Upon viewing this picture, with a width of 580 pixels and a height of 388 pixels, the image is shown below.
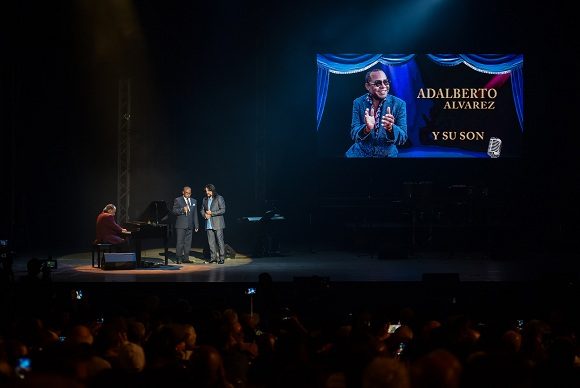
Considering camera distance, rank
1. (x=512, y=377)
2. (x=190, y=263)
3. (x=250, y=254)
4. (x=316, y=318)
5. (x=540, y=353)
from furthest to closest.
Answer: (x=250, y=254) → (x=190, y=263) → (x=316, y=318) → (x=540, y=353) → (x=512, y=377)

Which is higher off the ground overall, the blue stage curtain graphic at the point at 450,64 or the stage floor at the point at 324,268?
the blue stage curtain graphic at the point at 450,64

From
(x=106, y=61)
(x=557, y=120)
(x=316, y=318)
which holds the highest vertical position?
(x=106, y=61)

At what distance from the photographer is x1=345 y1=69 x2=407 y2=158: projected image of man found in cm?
1856

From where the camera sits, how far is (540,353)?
496 cm

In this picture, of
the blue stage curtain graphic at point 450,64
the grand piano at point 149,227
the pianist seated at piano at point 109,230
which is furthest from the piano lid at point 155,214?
the blue stage curtain graphic at point 450,64

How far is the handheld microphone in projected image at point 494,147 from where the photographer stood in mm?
18516

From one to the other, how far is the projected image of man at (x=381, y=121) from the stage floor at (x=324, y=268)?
2.42 metres

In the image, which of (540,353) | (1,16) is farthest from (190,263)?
(540,353)

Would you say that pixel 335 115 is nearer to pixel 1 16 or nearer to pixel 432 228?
pixel 432 228

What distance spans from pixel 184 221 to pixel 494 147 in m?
7.16

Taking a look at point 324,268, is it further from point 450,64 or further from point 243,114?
point 450,64

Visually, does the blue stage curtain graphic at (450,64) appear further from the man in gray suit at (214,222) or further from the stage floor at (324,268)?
the man in gray suit at (214,222)

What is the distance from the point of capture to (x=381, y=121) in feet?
60.9

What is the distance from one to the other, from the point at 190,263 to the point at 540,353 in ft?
38.0
